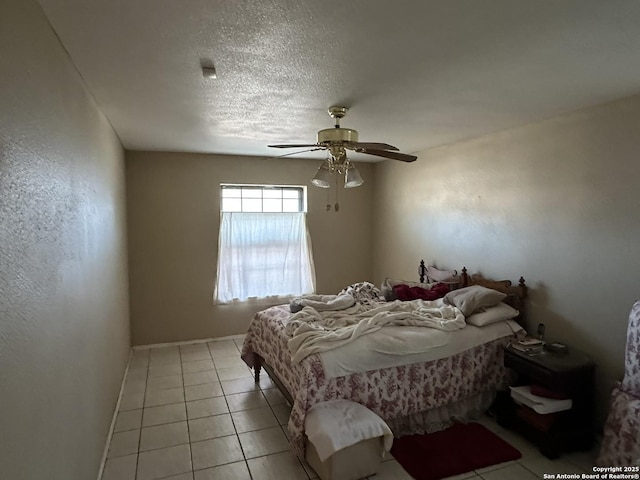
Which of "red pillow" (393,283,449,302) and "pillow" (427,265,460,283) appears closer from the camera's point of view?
"red pillow" (393,283,449,302)

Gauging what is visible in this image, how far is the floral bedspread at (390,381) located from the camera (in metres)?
2.65

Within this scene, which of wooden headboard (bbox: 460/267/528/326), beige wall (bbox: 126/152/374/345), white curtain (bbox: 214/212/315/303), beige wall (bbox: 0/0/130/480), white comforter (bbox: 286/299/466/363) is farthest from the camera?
white curtain (bbox: 214/212/315/303)

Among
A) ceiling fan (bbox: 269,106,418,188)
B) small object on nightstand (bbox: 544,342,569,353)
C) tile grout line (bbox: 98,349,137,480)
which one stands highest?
ceiling fan (bbox: 269,106,418,188)

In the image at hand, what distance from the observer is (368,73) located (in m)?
2.24

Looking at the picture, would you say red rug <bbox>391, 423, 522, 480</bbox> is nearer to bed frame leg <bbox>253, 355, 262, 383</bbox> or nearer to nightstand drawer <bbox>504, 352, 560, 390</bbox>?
nightstand drawer <bbox>504, 352, 560, 390</bbox>

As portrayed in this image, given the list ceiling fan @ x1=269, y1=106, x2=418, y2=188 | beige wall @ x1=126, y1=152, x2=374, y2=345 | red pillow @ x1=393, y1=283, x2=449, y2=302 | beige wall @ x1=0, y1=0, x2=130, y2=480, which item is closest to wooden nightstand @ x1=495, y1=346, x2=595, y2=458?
red pillow @ x1=393, y1=283, x2=449, y2=302

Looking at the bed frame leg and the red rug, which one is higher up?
the bed frame leg

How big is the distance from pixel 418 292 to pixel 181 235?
9.92 feet

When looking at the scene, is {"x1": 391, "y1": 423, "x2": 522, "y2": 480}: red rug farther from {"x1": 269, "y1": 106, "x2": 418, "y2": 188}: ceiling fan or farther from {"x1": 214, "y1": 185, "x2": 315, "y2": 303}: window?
{"x1": 214, "y1": 185, "x2": 315, "y2": 303}: window

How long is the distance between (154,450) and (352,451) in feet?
4.80

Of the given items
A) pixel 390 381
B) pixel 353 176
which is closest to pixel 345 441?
pixel 390 381

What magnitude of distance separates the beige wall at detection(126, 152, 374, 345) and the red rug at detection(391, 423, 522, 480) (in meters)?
3.05

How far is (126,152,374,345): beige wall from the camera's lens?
15.9 feet

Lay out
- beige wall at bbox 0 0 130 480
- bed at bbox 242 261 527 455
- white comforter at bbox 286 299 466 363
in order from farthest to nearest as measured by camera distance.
A: 1. white comforter at bbox 286 299 466 363
2. bed at bbox 242 261 527 455
3. beige wall at bbox 0 0 130 480
